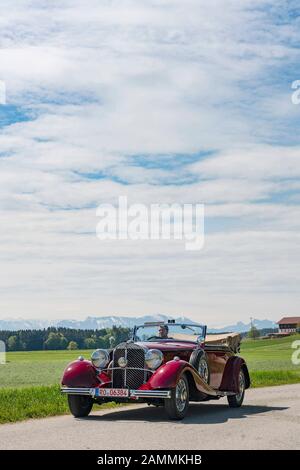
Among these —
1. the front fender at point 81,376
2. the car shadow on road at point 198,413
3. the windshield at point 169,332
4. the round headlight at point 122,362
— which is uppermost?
the windshield at point 169,332

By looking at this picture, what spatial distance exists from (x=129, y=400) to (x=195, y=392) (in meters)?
1.54

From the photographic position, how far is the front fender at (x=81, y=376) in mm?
14656

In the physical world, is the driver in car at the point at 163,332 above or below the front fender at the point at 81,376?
above

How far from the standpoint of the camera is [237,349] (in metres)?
18.4

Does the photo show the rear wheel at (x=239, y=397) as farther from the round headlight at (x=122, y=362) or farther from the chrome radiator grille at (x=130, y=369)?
the round headlight at (x=122, y=362)

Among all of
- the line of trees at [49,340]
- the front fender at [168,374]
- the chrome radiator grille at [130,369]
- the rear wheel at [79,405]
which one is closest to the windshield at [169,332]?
the chrome radiator grille at [130,369]

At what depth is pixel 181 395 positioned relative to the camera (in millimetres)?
14195

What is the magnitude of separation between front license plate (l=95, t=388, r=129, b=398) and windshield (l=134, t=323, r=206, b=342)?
256 cm

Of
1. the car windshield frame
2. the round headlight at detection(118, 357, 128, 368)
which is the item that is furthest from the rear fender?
the round headlight at detection(118, 357, 128, 368)

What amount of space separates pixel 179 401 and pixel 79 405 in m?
2.12

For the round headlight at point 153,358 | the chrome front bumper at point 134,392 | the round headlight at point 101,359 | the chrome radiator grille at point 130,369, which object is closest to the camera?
the chrome front bumper at point 134,392
